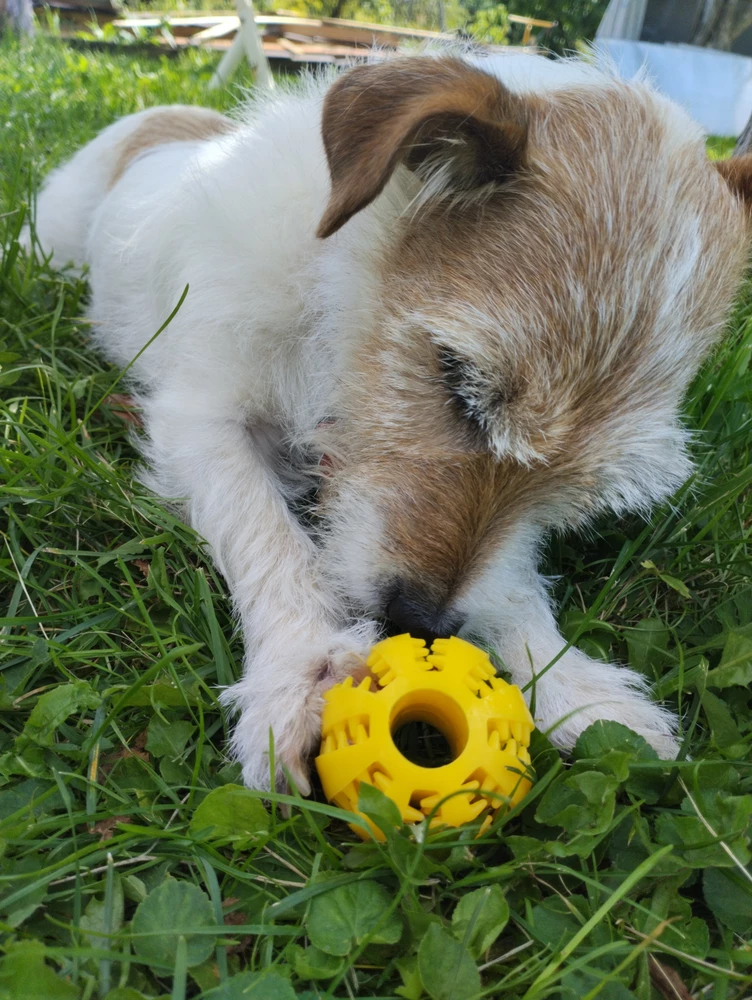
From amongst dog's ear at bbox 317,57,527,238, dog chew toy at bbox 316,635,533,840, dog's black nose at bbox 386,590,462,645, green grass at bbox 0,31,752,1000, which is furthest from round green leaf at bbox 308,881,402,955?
dog's ear at bbox 317,57,527,238

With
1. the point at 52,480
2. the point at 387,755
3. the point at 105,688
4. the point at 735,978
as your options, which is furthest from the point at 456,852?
the point at 52,480

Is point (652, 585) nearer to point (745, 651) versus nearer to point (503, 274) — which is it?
point (745, 651)

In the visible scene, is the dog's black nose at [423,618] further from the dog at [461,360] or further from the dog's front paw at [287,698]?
the dog's front paw at [287,698]

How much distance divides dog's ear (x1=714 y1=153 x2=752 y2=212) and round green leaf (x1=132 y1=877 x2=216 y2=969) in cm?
272

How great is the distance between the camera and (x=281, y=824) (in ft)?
5.18

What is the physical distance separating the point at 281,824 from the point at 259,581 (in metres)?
0.83

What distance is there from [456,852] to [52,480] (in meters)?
1.80

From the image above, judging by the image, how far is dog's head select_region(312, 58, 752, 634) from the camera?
2.03 m

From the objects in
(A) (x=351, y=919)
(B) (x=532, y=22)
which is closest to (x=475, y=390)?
(A) (x=351, y=919)

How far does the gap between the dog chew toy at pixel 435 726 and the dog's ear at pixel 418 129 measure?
3.78 feet

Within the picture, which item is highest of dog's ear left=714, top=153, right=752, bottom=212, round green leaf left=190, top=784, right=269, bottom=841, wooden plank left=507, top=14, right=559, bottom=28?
wooden plank left=507, top=14, right=559, bottom=28

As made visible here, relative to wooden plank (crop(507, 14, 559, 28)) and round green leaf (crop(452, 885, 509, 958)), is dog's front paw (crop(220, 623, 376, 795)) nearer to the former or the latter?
round green leaf (crop(452, 885, 509, 958))

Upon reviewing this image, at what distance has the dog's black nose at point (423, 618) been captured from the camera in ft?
6.53

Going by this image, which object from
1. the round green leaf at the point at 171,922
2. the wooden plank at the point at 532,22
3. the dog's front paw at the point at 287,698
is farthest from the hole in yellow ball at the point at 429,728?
the wooden plank at the point at 532,22
